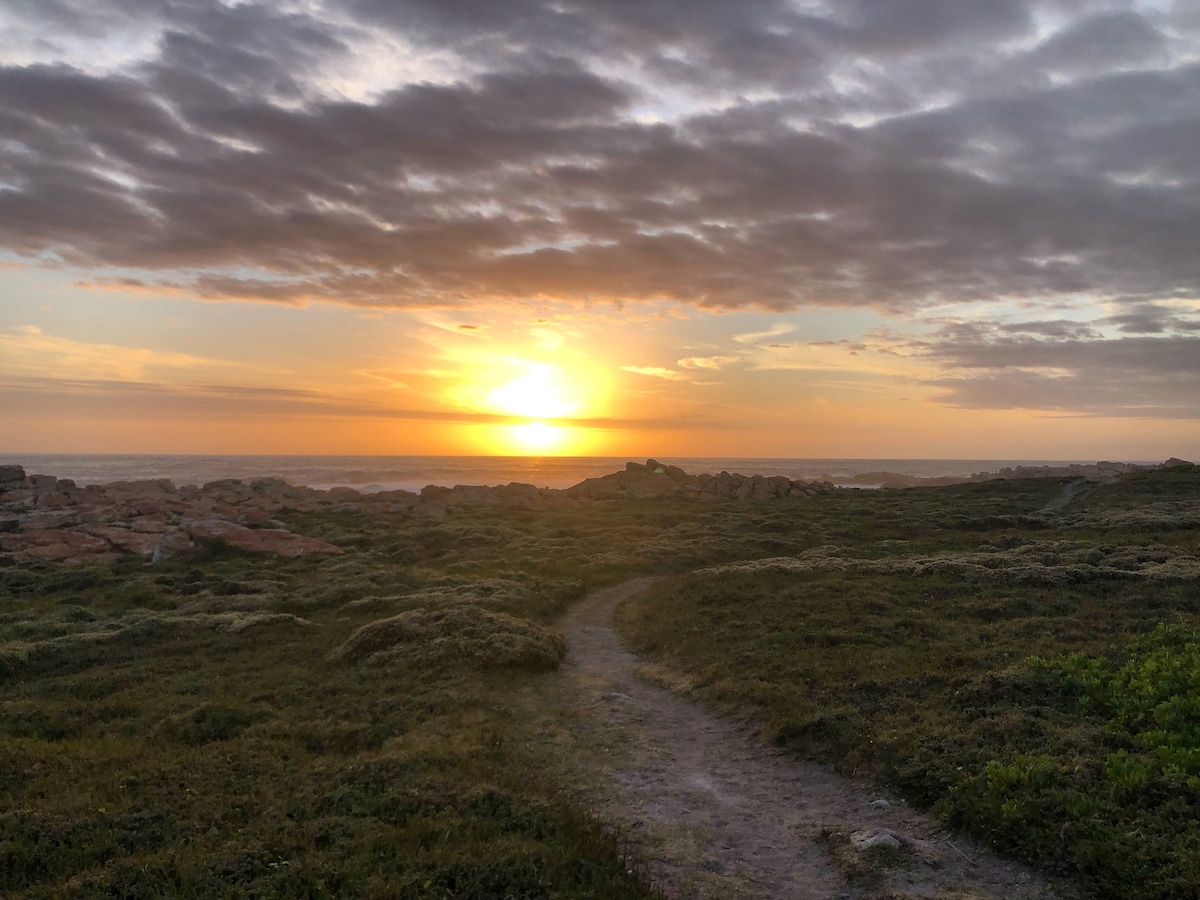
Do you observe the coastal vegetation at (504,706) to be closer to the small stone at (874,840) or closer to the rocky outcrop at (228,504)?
the small stone at (874,840)

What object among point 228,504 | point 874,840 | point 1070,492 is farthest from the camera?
point 1070,492

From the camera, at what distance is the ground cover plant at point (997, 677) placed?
891 cm

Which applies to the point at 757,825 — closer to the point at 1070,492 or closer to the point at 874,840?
the point at 874,840

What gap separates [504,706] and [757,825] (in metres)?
7.07

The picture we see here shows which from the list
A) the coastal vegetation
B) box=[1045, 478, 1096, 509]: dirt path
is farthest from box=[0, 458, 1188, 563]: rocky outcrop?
box=[1045, 478, 1096, 509]: dirt path

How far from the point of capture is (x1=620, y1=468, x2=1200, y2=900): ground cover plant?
8.91 meters

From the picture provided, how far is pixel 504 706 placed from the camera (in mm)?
15742

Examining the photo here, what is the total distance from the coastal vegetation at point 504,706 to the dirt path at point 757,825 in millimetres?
577

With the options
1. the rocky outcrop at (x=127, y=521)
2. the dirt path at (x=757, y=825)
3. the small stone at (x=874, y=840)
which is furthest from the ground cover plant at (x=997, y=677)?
the rocky outcrop at (x=127, y=521)

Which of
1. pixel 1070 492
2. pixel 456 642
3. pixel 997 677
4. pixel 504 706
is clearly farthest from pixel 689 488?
pixel 997 677

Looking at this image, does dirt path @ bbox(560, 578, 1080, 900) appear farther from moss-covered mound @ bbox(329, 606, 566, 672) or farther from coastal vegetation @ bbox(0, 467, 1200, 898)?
moss-covered mound @ bbox(329, 606, 566, 672)

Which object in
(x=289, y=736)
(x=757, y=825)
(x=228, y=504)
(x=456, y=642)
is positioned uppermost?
(x=228, y=504)

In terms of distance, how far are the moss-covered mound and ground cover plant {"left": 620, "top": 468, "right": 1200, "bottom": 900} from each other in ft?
11.1

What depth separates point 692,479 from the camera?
260ft
